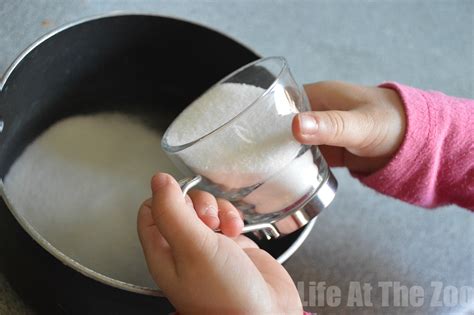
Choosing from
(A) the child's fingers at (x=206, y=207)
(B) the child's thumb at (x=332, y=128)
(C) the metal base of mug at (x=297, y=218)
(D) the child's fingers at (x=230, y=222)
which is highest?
(B) the child's thumb at (x=332, y=128)

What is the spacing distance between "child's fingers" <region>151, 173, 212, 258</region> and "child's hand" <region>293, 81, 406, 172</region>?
73mm

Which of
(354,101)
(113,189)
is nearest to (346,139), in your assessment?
(354,101)

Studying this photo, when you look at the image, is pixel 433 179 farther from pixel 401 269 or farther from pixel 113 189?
pixel 113 189

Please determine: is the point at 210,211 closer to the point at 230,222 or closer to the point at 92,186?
the point at 230,222

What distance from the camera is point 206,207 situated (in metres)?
0.32

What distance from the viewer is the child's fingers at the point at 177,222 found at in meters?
0.26

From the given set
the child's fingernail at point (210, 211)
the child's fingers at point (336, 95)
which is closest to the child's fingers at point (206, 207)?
the child's fingernail at point (210, 211)

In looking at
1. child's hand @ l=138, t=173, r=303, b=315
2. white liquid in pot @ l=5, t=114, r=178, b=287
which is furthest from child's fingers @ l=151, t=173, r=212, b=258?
white liquid in pot @ l=5, t=114, r=178, b=287

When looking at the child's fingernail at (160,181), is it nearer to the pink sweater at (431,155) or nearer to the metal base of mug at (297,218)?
the metal base of mug at (297,218)

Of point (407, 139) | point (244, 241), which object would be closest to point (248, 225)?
point (244, 241)

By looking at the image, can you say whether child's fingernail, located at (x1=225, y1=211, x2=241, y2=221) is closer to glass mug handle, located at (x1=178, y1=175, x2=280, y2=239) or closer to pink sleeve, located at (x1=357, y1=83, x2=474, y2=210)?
glass mug handle, located at (x1=178, y1=175, x2=280, y2=239)

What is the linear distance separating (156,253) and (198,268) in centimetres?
3

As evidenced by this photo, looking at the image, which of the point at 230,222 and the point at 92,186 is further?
the point at 92,186

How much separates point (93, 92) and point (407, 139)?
242mm
